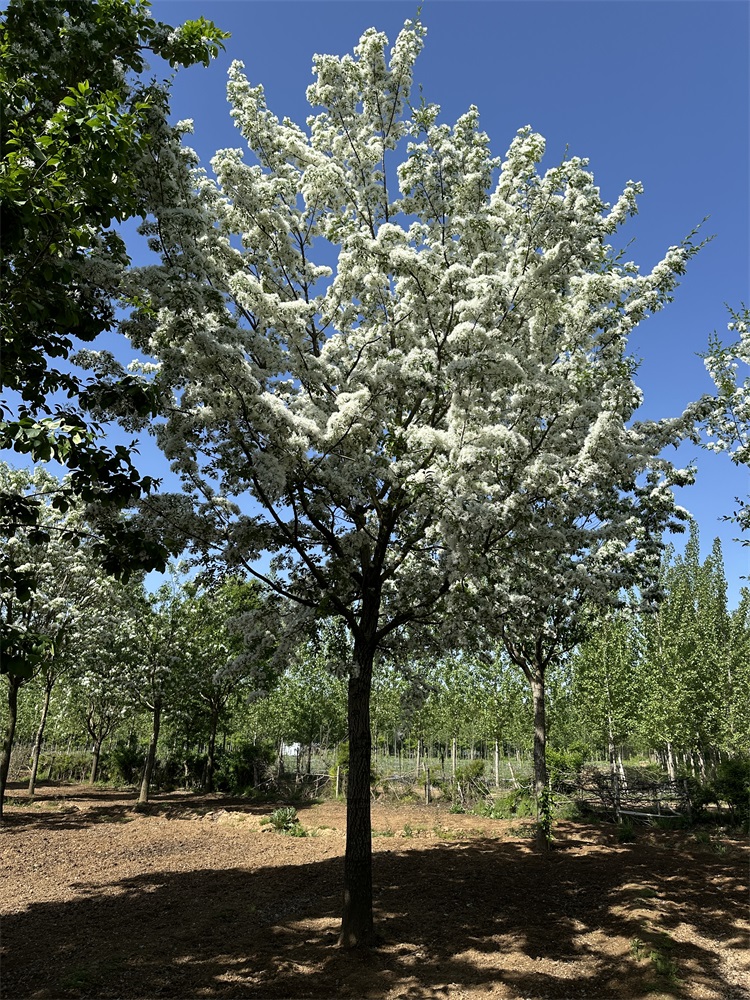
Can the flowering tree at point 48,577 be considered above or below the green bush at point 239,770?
above

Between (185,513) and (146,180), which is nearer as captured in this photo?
(146,180)

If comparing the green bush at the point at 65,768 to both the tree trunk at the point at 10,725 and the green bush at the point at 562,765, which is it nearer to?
the tree trunk at the point at 10,725

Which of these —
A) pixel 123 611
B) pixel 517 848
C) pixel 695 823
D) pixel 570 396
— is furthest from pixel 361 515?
pixel 695 823

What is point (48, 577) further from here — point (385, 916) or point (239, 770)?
point (239, 770)

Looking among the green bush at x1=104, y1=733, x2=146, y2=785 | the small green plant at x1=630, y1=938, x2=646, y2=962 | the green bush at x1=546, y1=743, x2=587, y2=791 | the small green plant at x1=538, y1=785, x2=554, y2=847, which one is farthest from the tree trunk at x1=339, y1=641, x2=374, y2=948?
the green bush at x1=104, y1=733, x2=146, y2=785

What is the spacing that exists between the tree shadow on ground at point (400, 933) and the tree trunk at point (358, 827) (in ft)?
1.12

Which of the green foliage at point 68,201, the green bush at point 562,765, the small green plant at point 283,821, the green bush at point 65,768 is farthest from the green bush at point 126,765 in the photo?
the green foliage at point 68,201

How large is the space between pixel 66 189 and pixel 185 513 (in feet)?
14.2

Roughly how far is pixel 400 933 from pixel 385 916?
2.69ft

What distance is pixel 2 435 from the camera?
193 inches

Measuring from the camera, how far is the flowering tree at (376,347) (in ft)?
23.4

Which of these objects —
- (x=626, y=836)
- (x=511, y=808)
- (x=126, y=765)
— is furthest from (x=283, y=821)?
(x=126, y=765)

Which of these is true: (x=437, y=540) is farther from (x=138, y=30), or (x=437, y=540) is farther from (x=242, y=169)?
(x=138, y=30)

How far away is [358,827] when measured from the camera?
27.2ft
